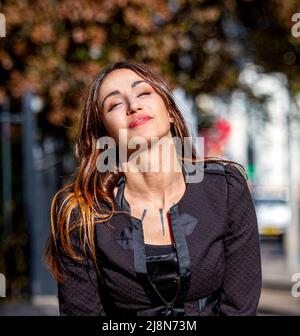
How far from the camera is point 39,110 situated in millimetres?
9047

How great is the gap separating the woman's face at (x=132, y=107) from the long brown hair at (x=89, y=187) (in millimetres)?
22

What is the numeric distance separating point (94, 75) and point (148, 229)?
20.1 feet

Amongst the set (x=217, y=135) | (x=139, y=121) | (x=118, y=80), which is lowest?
(x=139, y=121)

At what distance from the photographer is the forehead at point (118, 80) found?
6.64 ft

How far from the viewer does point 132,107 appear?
6.39 feet

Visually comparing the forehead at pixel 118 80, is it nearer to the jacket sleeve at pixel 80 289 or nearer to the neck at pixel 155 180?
the neck at pixel 155 180

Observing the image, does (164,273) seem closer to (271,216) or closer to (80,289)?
(80,289)

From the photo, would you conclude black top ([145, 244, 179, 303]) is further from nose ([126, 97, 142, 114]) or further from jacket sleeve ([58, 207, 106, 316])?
nose ([126, 97, 142, 114])

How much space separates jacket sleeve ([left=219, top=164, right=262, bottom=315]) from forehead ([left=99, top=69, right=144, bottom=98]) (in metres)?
0.38

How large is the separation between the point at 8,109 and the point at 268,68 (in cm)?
401

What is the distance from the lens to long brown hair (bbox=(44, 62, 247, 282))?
189cm

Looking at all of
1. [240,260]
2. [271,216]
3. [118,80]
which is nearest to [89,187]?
[118,80]

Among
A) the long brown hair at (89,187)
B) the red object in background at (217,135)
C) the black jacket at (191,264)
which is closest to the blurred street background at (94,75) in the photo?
the red object in background at (217,135)
